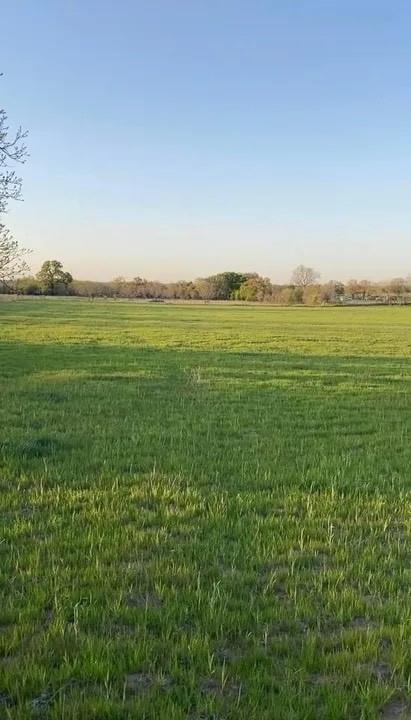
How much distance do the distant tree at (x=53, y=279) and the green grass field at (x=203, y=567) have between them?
132233 mm

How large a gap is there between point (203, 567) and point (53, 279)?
488 feet

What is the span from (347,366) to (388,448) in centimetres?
1618

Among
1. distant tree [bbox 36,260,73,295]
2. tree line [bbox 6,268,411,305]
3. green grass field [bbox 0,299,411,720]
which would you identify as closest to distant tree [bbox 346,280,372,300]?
tree line [bbox 6,268,411,305]

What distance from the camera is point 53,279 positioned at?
14762cm

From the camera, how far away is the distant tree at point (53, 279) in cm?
14175

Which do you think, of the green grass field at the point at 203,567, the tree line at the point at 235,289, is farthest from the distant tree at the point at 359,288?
the green grass field at the point at 203,567

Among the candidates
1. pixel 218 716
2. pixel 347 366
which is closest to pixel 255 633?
pixel 218 716

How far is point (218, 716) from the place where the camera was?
3.40 meters

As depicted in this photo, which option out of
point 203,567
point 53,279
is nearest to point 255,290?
point 53,279

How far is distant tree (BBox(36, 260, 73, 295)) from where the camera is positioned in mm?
141750

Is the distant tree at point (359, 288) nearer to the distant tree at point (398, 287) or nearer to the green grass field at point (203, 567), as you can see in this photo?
the distant tree at point (398, 287)

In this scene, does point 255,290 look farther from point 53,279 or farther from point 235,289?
point 53,279

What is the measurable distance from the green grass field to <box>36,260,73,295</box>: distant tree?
132 metres

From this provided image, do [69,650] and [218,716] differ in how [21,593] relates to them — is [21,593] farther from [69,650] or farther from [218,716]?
[218,716]
